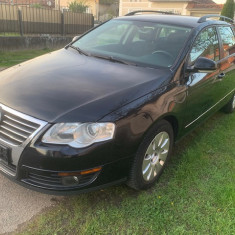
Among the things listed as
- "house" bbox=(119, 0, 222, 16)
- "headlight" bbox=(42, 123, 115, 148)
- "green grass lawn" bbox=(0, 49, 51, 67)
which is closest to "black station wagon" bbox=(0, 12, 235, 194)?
"headlight" bbox=(42, 123, 115, 148)

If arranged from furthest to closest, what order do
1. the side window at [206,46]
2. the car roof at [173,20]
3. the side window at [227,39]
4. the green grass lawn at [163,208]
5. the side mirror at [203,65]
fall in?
the side window at [227,39] → the car roof at [173,20] → the side window at [206,46] → the side mirror at [203,65] → the green grass lawn at [163,208]

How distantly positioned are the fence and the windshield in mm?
7260

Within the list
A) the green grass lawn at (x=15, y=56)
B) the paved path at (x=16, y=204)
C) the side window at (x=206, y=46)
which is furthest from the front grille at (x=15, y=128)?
the green grass lawn at (x=15, y=56)

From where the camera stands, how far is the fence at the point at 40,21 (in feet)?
32.2

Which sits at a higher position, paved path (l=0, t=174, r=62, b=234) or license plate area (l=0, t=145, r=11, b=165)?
license plate area (l=0, t=145, r=11, b=165)

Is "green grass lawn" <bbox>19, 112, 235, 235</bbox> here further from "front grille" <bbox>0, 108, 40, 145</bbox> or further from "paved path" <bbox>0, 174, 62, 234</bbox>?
"front grille" <bbox>0, 108, 40, 145</bbox>

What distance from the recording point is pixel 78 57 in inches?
127

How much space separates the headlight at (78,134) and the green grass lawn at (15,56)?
247 inches

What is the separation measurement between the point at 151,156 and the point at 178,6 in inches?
1253

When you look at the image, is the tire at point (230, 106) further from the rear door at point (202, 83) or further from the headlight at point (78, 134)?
the headlight at point (78, 134)

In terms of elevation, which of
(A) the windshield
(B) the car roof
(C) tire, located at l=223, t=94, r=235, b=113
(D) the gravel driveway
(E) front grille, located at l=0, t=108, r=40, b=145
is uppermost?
(B) the car roof

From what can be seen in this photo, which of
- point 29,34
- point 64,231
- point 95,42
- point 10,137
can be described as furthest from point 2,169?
point 29,34

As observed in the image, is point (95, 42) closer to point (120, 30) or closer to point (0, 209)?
point (120, 30)

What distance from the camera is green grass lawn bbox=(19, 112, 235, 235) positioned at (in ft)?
7.42
